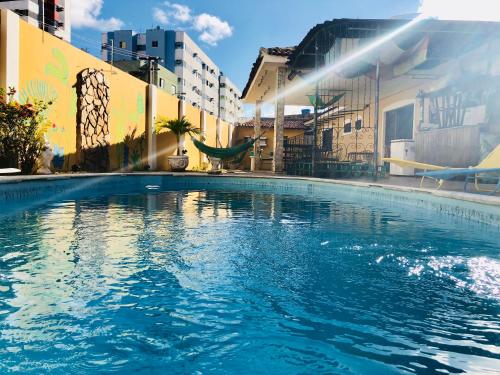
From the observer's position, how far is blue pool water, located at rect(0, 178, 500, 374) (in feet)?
5.49

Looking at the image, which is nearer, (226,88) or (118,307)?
(118,307)

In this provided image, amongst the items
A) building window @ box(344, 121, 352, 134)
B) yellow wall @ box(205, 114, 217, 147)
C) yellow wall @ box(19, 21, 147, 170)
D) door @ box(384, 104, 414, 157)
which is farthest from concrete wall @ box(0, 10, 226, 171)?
door @ box(384, 104, 414, 157)

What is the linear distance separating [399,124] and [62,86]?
1104cm

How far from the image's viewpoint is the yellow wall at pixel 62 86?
8758mm

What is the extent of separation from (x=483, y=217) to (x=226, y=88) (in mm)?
59180

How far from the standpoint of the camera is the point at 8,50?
802 centimetres

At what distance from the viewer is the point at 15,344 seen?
5.64 feet

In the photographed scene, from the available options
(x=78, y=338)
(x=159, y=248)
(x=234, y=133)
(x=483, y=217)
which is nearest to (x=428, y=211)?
(x=483, y=217)

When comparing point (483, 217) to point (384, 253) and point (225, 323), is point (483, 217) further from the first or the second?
point (225, 323)

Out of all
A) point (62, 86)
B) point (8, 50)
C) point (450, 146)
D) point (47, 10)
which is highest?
point (47, 10)

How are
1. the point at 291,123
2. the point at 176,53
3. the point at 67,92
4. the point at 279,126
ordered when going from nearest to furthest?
1. the point at 67,92
2. the point at 279,126
3. the point at 291,123
4. the point at 176,53

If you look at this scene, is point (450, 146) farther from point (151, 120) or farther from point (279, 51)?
point (151, 120)

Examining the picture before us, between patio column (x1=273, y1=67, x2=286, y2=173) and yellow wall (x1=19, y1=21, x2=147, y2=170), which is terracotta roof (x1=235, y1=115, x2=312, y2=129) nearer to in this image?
patio column (x1=273, y1=67, x2=286, y2=173)

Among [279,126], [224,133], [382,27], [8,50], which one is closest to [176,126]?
[279,126]
